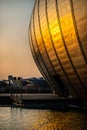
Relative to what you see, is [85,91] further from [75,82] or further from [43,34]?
[43,34]

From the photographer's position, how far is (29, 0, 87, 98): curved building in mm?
25047

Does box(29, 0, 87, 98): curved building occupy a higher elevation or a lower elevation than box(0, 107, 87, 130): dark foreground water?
higher

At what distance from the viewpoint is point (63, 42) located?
2739 centimetres

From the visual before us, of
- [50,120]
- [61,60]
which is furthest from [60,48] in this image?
[50,120]

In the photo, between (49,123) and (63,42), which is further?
(63,42)

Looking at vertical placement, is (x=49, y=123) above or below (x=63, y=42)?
below

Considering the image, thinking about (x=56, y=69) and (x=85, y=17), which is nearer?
(x=85, y=17)

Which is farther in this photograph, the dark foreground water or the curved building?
the curved building

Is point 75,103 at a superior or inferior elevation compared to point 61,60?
inferior

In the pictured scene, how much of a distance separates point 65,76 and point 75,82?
1.41 m

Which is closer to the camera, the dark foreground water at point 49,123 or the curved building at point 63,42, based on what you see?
the dark foreground water at point 49,123

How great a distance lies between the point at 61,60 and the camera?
2908 cm

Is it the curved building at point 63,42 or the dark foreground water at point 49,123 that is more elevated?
the curved building at point 63,42

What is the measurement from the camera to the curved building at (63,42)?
25.0 m
